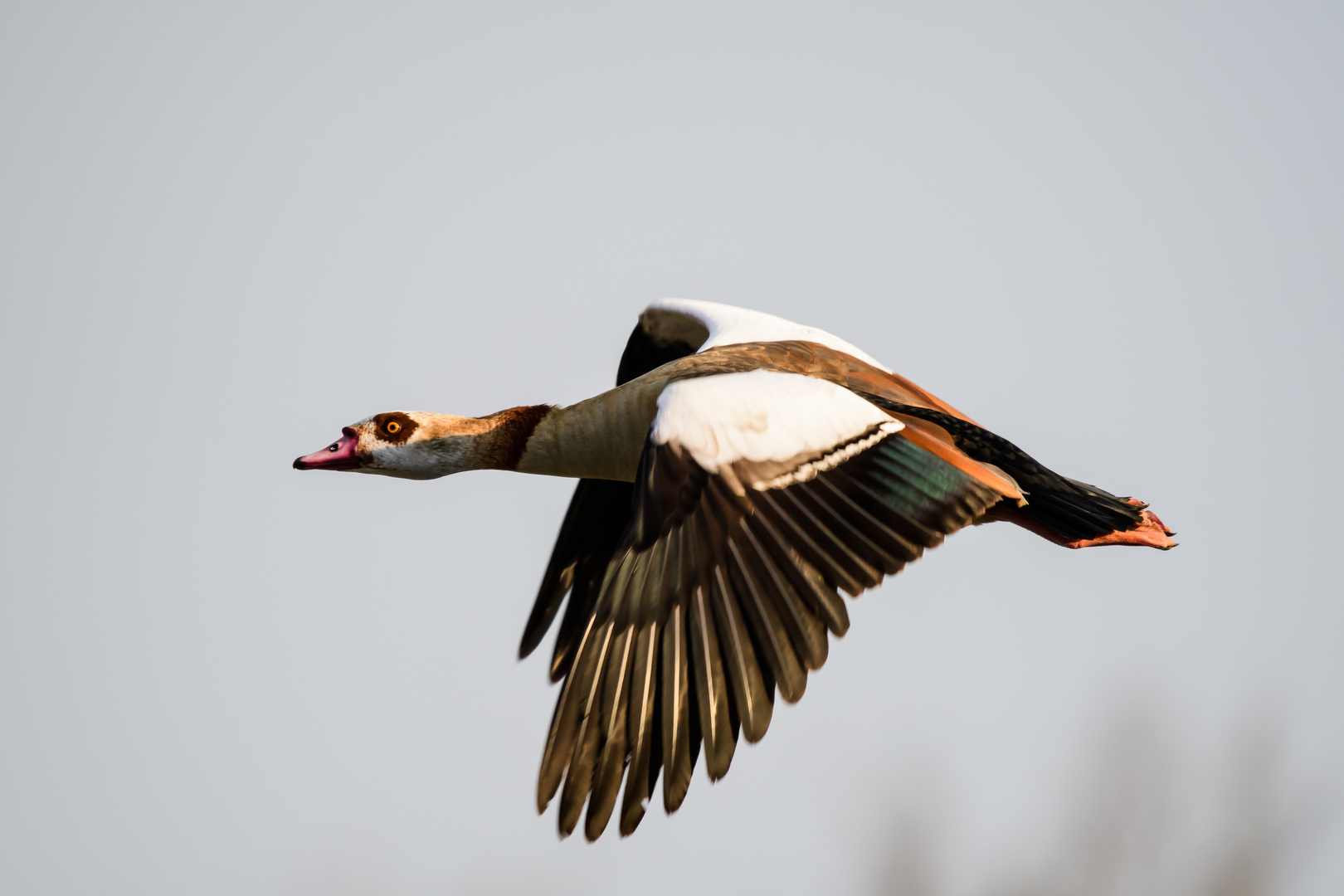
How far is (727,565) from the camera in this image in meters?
4.09

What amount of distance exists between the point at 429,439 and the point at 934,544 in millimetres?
2731

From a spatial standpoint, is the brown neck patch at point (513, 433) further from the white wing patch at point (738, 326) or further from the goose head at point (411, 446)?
the white wing patch at point (738, 326)

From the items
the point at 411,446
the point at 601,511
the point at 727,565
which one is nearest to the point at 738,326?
the point at 601,511

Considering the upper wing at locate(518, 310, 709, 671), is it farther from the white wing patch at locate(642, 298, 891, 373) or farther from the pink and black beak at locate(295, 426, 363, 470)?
the pink and black beak at locate(295, 426, 363, 470)

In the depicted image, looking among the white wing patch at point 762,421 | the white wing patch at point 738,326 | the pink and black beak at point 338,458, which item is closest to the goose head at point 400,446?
the pink and black beak at point 338,458

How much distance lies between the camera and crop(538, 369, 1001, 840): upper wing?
3.78 meters

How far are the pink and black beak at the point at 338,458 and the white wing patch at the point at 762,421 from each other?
6.86ft

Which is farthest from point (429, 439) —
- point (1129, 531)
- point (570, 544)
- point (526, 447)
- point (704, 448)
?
point (1129, 531)

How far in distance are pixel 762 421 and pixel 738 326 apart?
2127mm

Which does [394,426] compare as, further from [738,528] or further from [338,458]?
[738,528]

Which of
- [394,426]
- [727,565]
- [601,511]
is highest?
[394,426]

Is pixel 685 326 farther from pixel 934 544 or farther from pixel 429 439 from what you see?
pixel 934 544

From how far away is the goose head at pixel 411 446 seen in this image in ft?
19.8

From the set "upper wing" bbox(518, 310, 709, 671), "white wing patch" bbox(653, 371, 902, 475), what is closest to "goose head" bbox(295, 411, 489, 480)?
"upper wing" bbox(518, 310, 709, 671)
